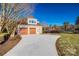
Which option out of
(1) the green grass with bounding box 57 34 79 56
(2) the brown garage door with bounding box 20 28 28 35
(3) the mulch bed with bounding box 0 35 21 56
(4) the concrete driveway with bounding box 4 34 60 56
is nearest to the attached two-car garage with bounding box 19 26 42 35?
(2) the brown garage door with bounding box 20 28 28 35

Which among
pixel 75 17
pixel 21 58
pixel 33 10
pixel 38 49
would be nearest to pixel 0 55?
pixel 21 58

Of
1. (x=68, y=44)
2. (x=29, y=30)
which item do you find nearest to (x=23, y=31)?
(x=29, y=30)

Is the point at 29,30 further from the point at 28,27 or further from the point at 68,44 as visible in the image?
the point at 68,44

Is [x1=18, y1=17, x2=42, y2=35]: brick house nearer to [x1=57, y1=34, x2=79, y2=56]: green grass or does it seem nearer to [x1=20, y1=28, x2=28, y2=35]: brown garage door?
[x1=20, y1=28, x2=28, y2=35]: brown garage door

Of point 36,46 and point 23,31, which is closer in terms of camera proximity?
point 36,46

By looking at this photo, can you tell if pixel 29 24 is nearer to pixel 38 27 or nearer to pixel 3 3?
pixel 38 27
